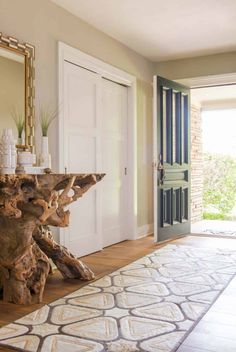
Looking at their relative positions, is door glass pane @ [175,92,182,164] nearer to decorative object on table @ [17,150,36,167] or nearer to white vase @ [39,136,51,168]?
white vase @ [39,136,51,168]

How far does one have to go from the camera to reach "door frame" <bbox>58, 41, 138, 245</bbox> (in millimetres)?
3738

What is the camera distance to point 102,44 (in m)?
4.40

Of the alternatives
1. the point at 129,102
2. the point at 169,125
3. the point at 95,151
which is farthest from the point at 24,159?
the point at 169,125

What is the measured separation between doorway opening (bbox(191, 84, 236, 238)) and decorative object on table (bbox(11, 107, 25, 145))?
461cm

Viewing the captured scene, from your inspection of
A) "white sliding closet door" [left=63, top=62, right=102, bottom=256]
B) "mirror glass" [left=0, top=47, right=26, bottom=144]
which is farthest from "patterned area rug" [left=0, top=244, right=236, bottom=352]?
"mirror glass" [left=0, top=47, right=26, bottom=144]

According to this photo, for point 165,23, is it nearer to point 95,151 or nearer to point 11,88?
point 95,151

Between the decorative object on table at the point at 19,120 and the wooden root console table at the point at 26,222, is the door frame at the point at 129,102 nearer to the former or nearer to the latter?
the decorative object on table at the point at 19,120

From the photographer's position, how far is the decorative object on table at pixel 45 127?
10.4 feet

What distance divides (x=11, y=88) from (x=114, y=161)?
1.98 meters

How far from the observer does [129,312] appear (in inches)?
97.3

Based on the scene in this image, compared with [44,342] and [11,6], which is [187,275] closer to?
[44,342]

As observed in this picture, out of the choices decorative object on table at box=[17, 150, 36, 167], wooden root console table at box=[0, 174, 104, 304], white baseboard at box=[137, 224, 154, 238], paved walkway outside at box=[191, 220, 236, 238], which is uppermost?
decorative object on table at box=[17, 150, 36, 167]

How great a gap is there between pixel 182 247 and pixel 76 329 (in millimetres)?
2518

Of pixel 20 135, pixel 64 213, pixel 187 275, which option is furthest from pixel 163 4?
pixel 187 275
